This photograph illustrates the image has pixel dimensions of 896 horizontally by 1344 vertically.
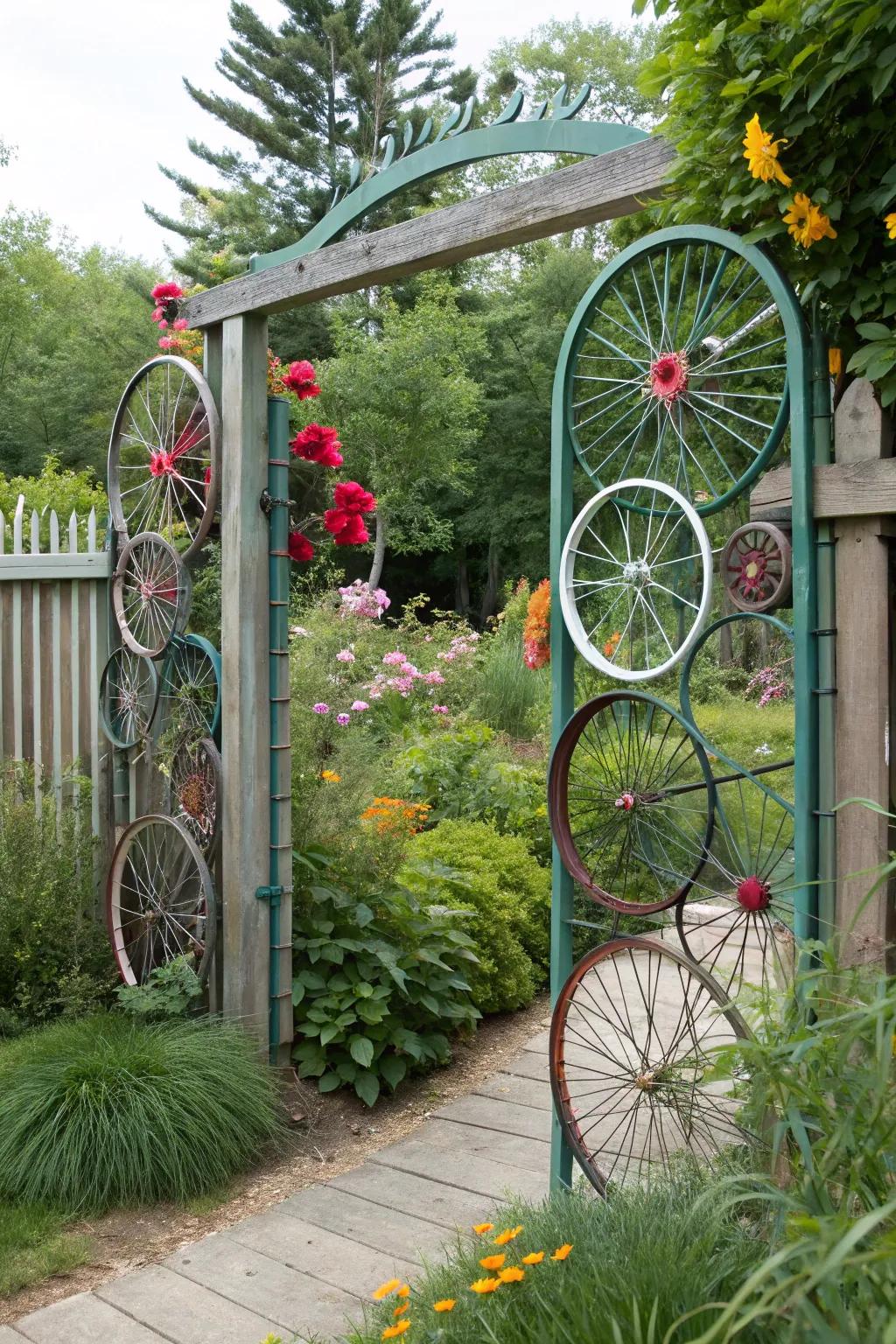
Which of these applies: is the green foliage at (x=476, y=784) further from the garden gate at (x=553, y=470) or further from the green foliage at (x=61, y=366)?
the green foliage at (x=61, y=366)

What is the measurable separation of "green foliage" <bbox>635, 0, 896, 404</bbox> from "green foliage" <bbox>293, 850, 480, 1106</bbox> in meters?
2.45

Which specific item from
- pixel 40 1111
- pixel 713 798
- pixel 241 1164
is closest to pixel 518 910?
pixel 241 1164

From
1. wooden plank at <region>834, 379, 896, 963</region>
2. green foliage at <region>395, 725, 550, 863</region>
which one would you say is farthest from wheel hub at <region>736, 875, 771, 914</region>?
green foliage at <region>395, 725, 550, 863</region>

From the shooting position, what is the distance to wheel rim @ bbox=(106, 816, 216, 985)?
367 cm

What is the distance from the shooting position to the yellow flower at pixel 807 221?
185 cm

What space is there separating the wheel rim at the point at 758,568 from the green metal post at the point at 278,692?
1.79 metres

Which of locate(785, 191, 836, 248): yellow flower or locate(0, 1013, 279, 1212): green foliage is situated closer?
locate(785, 191, 836, 248): yellow flower

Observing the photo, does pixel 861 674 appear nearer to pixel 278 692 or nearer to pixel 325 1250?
pixel 325 1250

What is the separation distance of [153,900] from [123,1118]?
0.94 m

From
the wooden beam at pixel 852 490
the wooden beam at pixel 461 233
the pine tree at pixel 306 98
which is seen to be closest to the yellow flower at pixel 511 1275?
the wooden beam at pixel 852 490

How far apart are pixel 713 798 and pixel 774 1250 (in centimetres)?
84

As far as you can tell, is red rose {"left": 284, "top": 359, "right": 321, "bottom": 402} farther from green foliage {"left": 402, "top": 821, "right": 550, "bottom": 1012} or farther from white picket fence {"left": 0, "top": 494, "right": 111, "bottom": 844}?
green foliage {"left": 402, "top": 821, "right": 550, "bottom": 1012}

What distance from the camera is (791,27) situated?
176 centimetres

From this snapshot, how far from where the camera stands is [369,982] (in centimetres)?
371
